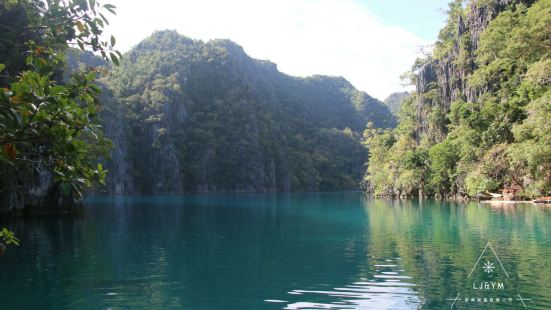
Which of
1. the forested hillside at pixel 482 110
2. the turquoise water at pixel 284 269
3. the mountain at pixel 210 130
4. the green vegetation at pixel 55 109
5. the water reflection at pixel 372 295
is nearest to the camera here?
the green vegetation at pixel 55 109

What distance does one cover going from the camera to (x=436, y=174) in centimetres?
5275

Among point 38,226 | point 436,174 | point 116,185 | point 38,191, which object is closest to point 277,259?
point 38,226

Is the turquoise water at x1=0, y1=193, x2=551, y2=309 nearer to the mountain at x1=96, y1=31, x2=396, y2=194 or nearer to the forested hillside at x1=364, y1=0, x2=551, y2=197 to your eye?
the forested hillside at x1=364, y1=0, x2=551, y2=197

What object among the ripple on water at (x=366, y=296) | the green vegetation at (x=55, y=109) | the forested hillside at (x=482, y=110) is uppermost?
the forested hillside at (x=482, y=110)

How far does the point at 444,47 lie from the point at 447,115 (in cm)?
1424

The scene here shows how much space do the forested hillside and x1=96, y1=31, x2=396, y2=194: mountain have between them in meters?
55.3

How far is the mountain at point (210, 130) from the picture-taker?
108m

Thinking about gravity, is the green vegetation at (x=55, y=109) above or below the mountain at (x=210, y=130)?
below

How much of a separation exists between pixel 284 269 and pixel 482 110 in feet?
134

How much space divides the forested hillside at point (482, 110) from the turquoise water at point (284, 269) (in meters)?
17.1

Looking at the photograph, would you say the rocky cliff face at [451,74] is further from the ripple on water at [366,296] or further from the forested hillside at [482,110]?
the ripple on water at [366,296]

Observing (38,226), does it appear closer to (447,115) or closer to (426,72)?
(447,115)

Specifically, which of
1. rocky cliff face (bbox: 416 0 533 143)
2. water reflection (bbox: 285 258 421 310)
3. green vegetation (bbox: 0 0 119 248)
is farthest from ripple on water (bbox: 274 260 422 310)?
rocky cliff face (bbox: 416 0 533 143)

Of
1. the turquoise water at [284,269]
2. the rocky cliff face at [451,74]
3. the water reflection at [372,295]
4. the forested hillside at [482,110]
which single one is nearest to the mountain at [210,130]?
the forested hillside at [482,110]
